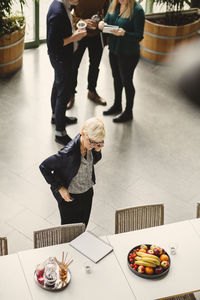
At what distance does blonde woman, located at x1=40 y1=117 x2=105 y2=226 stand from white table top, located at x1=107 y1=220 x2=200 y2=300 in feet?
1.52

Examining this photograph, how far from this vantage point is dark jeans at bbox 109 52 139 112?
6925 mm

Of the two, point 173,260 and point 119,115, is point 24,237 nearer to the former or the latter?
point 173,260

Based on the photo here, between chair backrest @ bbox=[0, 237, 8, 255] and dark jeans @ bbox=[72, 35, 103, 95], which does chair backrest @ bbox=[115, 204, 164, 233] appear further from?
dark jeans @ bbox=[72, 35, 103, 95]

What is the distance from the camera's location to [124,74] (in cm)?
701

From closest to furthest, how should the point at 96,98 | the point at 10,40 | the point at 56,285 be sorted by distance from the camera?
the point at 56,285 → the point at 96,98 → the point at 10,40

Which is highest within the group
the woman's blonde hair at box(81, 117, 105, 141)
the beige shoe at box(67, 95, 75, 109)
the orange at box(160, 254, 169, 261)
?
the woman's blonde hair at box(81, 117, 105, 141)

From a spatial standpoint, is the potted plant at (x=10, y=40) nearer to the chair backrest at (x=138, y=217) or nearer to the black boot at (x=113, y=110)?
the black boot at (x=113, y=110)

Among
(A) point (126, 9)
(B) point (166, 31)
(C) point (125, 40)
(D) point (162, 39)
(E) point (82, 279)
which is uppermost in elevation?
(A) point (126, 9)

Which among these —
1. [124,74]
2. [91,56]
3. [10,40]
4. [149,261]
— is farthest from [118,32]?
[149,261]

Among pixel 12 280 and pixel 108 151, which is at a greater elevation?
pixel 12 280

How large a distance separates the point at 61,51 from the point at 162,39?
120 inches

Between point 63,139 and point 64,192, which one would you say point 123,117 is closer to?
point 63,139

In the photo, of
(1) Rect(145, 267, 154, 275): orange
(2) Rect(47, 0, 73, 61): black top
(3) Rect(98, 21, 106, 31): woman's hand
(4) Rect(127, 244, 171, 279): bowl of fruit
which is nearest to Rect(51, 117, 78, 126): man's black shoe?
(2) Rect(47, 0, 73, 61): black top

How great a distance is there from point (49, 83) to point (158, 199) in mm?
2928
